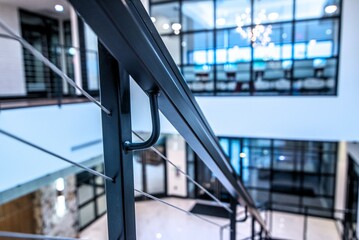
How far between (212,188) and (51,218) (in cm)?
433

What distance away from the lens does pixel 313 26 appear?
5535 millimetres

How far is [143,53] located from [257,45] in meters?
5.67

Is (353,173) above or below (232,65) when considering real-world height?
below

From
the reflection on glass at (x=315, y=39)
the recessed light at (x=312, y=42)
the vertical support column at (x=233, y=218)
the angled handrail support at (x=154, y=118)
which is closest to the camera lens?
the angled handrail support at (x=154, y=118)

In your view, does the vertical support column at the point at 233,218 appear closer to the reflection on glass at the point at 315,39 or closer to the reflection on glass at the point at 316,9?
the reflection on glass at the point at 315,39

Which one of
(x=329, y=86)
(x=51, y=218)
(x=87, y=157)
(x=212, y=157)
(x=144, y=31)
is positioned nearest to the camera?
(x=144, y=31)

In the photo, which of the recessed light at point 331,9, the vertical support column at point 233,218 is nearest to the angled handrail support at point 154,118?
the vertical support column at point 233,218

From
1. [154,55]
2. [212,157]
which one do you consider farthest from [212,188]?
[154,55]

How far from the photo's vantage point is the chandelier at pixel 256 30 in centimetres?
538

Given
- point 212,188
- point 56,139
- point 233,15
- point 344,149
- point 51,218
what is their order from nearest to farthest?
point 56,139 → point 51,218 → point 233,15 → point 344,149 → point 212,188

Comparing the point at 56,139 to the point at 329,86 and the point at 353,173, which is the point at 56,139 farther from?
the point at 353,173

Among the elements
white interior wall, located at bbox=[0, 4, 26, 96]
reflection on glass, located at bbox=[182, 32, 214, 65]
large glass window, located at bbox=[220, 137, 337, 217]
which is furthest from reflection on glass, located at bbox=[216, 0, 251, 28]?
white interior wall, located at bbox=[0, 4, 26, 96]

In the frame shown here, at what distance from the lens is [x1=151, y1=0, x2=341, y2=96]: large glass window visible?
538cm

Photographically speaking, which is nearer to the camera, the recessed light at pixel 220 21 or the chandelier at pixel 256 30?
the chandelier at pixel 256 30
